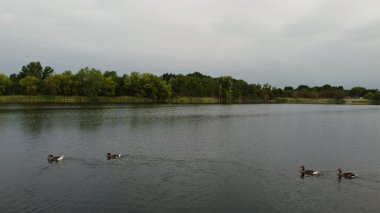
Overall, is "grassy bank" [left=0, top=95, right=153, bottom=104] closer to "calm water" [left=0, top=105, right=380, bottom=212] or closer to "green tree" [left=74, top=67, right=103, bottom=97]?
"green tree" [left=74, top=67, right=103, bottom=97]

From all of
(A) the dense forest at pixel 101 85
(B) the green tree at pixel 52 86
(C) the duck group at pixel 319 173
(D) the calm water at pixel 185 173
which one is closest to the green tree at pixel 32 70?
(A) the dense forest at pixel 101 85

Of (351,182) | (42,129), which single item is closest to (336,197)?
(351,182)

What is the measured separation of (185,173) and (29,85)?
119 meters

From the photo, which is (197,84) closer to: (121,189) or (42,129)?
(42,129)

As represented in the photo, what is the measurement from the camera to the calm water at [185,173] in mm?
18984

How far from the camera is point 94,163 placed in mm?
28031

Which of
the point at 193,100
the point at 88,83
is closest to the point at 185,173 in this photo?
the point at 88,83

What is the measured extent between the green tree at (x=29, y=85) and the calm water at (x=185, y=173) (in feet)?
298

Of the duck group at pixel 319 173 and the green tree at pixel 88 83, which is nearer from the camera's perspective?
the duck group at pixel 319 173

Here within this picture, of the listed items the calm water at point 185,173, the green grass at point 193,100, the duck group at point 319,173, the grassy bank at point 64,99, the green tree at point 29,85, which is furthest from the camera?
the green grass at point 193,100

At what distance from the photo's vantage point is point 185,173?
24953mm

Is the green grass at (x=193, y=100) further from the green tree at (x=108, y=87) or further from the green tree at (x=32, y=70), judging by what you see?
the green tree at (x=32, y=70)

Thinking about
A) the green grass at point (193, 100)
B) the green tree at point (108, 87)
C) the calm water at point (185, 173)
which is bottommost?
the calm water at point (185, 173)

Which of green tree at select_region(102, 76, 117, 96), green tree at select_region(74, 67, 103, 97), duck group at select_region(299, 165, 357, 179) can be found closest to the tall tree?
green tree at select_region(74, 67, 103, 97)
